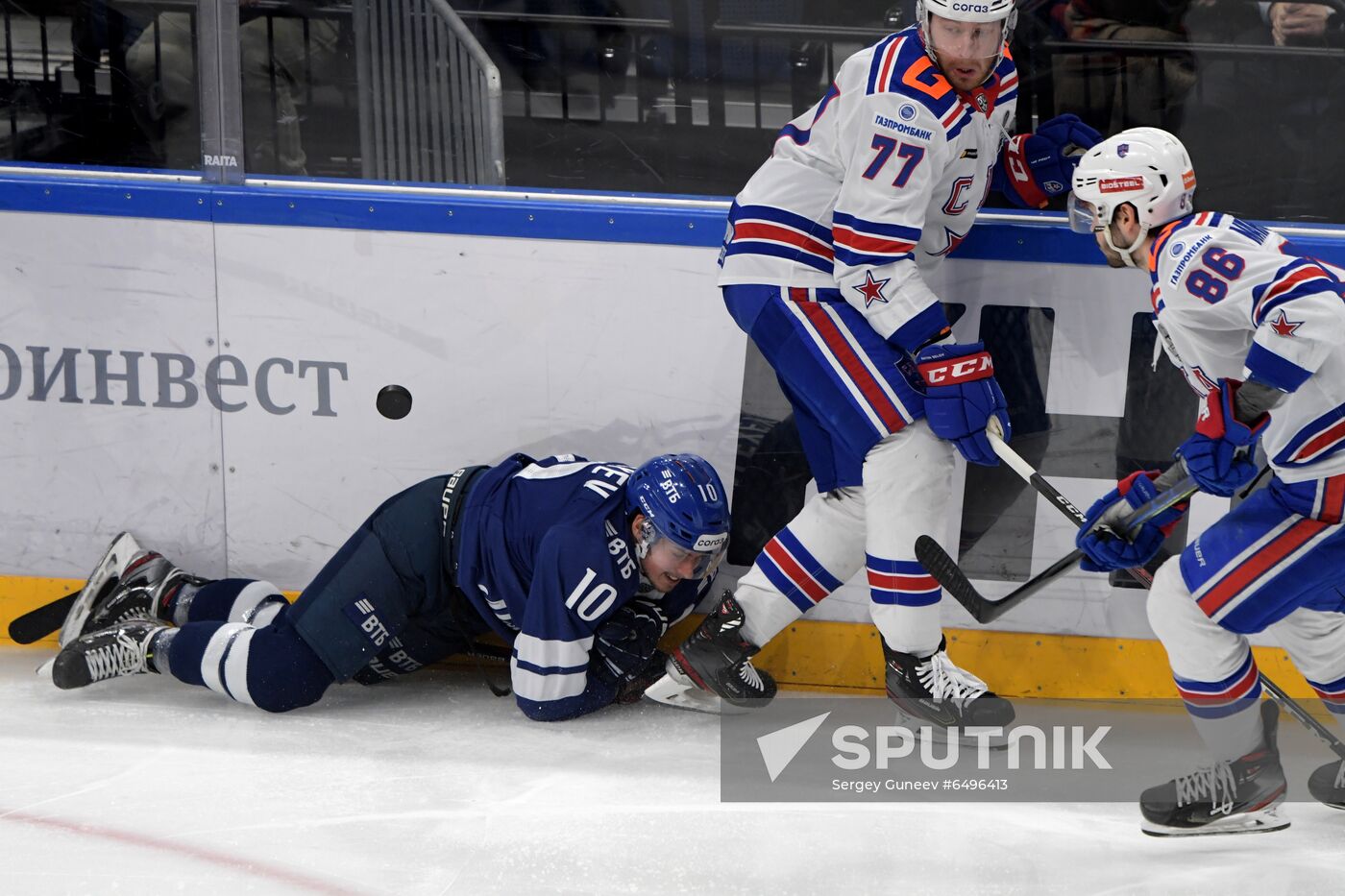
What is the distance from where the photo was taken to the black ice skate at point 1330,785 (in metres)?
2.63

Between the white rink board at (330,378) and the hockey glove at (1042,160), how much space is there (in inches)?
8.1

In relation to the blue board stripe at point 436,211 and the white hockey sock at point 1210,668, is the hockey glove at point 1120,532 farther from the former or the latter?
the blue board stripe at point 436,211

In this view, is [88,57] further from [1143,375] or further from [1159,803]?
[1159,803]

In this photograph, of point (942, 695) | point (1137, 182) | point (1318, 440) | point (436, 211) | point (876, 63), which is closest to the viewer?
point (1318, 440)

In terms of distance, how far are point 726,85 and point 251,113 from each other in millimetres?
1010

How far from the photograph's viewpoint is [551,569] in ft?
9.66

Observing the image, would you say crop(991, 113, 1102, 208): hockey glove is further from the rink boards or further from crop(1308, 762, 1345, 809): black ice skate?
crop(1308, 762, 1345, 809): black ice skate

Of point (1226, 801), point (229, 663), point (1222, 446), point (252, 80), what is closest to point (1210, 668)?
point (1226, 801)

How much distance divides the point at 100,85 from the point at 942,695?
84.6 inches

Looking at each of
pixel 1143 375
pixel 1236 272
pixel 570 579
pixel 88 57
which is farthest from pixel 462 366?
pixel 1236 272

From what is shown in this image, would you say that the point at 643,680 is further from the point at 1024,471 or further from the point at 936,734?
the point at 1024,471

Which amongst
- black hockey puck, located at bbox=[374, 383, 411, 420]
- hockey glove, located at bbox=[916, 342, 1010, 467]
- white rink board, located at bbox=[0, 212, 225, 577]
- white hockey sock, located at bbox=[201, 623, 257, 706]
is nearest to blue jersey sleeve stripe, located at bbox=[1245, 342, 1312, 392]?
hockey glove, located at bbox=[916, 342, 1010, 467]

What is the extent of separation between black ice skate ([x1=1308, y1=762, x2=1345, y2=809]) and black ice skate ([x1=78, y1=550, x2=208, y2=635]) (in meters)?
2.24

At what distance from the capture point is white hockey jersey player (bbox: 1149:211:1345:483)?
227 centimetres
